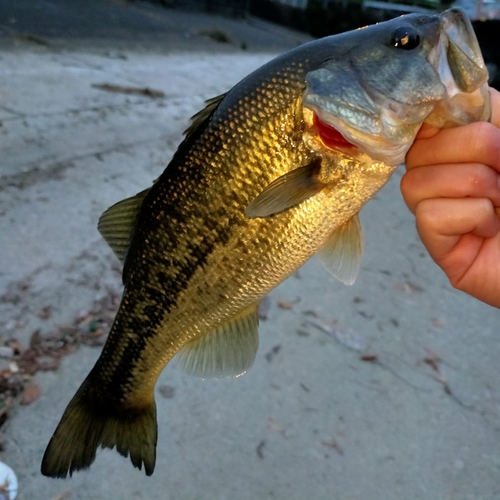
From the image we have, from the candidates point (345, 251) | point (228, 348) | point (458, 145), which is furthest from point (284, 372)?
point (458, 145)

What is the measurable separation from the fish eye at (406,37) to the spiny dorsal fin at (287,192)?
30cm

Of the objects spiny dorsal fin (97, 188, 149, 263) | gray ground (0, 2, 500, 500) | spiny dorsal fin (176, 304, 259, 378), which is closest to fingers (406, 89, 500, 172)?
spiny dorsal fin (176, 304, 259, 378)

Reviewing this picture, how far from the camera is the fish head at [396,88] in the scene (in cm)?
101

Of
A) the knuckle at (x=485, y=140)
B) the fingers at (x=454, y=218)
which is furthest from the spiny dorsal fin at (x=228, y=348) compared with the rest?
the knuckle at (x=485, y=140)

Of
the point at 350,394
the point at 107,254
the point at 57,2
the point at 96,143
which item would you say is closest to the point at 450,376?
the point at 350,394

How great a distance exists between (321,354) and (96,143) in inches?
98.6

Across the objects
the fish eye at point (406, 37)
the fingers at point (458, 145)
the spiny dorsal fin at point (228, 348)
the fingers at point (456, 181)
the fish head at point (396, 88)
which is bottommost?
the spiny dorsal fin at point (228, 348)

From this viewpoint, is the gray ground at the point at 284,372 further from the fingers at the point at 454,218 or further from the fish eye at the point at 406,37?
the fish eye at the point at 406,37

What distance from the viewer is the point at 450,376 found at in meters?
2.45

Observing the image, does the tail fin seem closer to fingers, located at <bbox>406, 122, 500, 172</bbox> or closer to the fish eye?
fingers, located at <bbox>406, 122, 500, 172</bbox>

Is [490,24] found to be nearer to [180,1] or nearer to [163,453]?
[180,1]

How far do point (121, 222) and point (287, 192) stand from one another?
497 mm

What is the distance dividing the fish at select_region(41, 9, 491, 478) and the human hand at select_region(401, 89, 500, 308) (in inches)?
2.2

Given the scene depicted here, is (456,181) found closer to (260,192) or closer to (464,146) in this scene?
(464,146)
